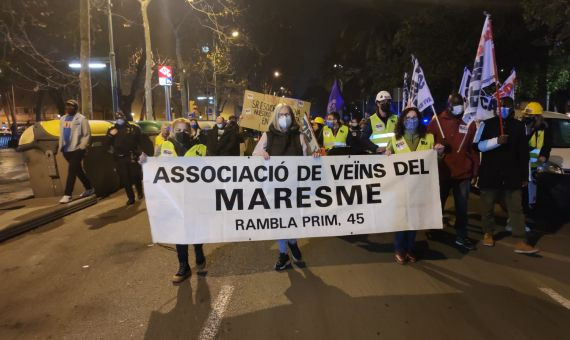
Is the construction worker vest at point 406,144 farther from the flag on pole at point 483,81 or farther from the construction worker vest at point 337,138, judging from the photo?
the construction worker vest at point 337,138

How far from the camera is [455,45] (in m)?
21.3

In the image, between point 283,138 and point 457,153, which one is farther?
point 457,153

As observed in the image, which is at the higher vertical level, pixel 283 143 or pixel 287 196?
pixel 283 143

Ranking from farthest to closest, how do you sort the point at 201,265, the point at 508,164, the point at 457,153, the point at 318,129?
the point at 318,129
the point at 457,153
the point at 508,164
the point at 201,265

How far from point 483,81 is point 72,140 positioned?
24.7 ft

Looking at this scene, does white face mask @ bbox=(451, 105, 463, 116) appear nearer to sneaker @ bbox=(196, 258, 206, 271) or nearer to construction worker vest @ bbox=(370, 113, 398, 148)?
construction worker vest @ bbox=(370, 113, 398, 148)

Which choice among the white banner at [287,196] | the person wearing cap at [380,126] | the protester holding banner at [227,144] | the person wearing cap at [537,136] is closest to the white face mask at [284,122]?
the white banner at [287,196]

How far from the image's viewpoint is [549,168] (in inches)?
323

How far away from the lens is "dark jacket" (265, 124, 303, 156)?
17.2ft

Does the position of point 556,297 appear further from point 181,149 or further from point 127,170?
point 127,170

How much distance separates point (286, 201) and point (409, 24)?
2026 centimetres

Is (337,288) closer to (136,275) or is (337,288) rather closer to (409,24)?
(136,275)

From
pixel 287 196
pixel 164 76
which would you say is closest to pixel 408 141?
pixel 287 196

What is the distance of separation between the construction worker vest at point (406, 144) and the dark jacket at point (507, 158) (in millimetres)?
916
